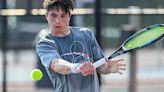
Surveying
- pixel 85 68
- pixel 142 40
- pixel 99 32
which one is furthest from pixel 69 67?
pixel 99 32

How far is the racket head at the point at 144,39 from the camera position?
4129 millimetres

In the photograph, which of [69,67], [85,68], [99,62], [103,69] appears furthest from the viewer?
[103,69]

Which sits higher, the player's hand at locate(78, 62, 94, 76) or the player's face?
the player's face

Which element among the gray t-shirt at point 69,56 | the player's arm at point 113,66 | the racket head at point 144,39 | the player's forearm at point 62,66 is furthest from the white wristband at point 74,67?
the racket head at point 144,39

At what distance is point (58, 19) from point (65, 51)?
25 cm

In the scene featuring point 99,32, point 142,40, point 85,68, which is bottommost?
point 85,68

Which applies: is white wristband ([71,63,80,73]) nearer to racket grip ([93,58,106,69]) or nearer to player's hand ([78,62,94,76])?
player's hand ([78,62,94,76])

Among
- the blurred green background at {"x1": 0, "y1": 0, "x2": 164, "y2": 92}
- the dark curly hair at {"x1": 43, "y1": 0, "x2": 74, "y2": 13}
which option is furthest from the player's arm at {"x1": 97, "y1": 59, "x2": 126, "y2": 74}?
the blurred green background at {"x1": 0, "y1": 0, "x2": 164, "y2": 92}

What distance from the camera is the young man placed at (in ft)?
12.8

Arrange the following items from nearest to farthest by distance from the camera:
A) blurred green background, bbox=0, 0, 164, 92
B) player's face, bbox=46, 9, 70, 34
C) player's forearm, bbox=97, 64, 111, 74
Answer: player's face, bbox=46, 9, 70, 34 → player's forearm, bbox=97, 64, 111, 74 → blurred green background, bbox=0, 0, 164, 92

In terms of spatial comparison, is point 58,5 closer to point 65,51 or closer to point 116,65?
point 65,51

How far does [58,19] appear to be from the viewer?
3.85 m

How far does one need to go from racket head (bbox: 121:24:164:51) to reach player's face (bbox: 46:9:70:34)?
1.69 ft

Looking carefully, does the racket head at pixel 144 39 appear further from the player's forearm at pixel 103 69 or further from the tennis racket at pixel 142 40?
the player's forearm at pixel 103 69
